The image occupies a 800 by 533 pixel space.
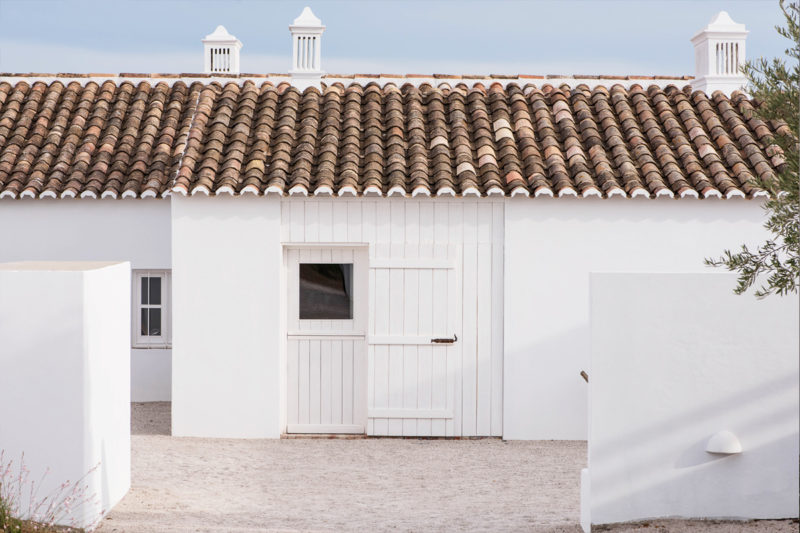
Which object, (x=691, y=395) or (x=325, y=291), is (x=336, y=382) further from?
(x=691, y=395)

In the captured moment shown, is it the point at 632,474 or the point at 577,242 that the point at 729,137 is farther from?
the point at 632,474

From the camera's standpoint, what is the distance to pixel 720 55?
546 inches

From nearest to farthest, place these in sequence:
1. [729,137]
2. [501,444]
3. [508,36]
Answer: [501,444], [729,137], [508,36]

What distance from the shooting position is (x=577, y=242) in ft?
35.6

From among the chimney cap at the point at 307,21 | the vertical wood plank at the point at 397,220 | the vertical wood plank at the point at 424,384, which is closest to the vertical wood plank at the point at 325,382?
the vertical wood plank at the point at 424,384

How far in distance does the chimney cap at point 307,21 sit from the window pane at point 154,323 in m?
4.86

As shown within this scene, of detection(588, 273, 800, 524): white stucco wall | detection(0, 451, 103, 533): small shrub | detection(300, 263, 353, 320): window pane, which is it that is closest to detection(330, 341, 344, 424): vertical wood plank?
detection(300, 263, 353, 320): window pane

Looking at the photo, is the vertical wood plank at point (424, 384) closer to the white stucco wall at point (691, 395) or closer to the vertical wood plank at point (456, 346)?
the vertical wood plank at point (456, 346)

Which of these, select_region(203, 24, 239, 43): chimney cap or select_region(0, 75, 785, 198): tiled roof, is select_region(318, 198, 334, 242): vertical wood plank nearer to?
select_region(0, 75, 785, 198): tiled roof

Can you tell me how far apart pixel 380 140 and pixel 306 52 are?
3.25 m

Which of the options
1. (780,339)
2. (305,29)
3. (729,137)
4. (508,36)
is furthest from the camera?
(508,36)

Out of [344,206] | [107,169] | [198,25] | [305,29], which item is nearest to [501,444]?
[344,206]

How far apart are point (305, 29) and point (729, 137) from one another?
651 centimetres

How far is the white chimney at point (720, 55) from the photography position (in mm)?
13445
